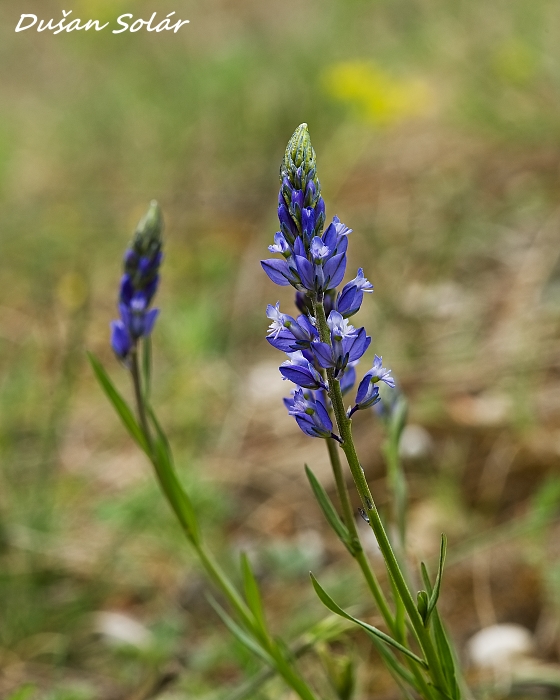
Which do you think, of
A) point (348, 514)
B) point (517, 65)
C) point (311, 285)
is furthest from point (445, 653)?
point (517, 65)

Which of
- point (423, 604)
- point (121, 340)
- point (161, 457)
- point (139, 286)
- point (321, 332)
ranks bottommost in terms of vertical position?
point (423, 604)

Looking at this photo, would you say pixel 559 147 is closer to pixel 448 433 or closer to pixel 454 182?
pixel 454 182

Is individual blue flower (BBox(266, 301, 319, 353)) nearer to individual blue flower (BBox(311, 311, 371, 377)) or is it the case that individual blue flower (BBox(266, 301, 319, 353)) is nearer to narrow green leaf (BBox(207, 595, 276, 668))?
individual blue flower (BBox(311, 311, 371, 377))

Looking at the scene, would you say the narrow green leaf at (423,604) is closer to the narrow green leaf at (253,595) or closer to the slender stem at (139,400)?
the narrow green leaf at (253,595)

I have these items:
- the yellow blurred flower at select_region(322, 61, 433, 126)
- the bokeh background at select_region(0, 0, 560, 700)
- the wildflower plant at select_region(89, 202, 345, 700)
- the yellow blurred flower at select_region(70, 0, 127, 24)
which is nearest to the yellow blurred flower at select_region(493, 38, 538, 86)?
the bokeh background at select_region(0, 0, 560, 700)

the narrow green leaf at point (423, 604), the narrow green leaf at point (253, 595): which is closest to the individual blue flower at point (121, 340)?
the narrow green leaf at point (253, 595)

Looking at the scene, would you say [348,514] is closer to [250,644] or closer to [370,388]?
[370,388]
